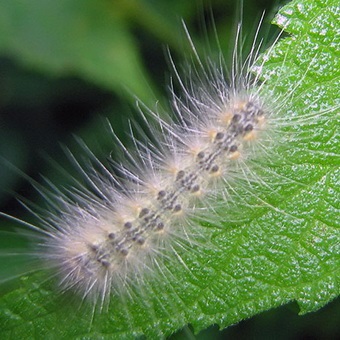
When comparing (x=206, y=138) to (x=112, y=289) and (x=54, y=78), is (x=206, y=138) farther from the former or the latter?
(x=54, y=78)

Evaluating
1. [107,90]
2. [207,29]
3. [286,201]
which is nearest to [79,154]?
[107,90]

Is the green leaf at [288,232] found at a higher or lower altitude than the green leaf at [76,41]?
lower

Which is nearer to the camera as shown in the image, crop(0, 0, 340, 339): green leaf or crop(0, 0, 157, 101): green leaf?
crop(0, 0, 340, 339): green leaf

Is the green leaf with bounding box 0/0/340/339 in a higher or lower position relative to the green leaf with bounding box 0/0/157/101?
lower

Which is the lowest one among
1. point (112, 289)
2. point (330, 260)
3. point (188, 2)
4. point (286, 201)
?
point (330, 260)

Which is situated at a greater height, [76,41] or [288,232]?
[76,41]

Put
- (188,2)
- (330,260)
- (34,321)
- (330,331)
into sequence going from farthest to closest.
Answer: (188,2)
(330,331)
(34,321)
(330,260)

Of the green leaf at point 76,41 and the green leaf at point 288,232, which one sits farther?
the green leaf at point 76,41

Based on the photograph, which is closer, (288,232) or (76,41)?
(288,232)
